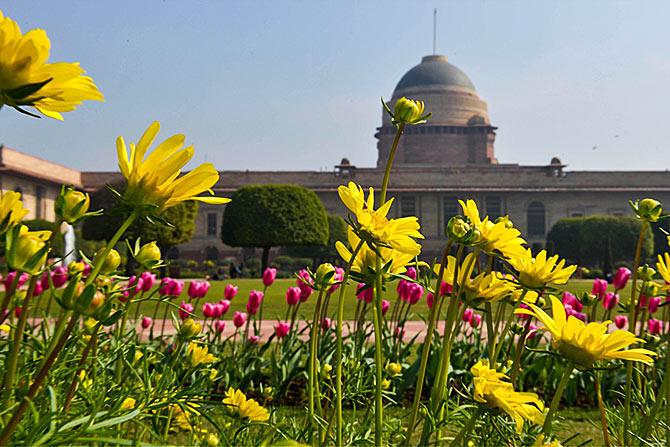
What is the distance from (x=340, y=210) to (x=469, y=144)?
1639 cm

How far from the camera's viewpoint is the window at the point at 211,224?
34.8 meters

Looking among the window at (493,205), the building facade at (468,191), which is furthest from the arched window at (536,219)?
the window at (493,205)

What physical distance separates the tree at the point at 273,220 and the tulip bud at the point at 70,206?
77.9 feet

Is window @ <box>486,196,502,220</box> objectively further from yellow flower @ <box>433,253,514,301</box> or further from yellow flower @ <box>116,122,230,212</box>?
yellow flower @ <box>116,122,230,212</box>

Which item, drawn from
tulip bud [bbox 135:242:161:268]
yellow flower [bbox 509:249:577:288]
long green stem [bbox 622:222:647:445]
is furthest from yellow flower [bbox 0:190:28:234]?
long green stem [bbox 622:222:647:445]

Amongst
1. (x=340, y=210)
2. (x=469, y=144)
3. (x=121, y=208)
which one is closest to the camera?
(x=121, y=208)

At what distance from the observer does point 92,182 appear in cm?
3453

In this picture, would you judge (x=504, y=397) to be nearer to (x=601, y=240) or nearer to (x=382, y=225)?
A: (x=382, y=225)

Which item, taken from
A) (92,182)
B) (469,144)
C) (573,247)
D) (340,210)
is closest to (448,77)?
(469,144)

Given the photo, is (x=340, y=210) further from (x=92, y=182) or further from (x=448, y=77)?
(x=448, y=77)

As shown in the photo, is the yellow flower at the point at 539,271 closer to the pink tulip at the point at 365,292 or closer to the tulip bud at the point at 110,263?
the pink tulip at the point at 365,292

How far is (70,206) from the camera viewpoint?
896 millimetres

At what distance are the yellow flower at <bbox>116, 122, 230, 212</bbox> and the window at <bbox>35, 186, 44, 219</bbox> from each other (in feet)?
104

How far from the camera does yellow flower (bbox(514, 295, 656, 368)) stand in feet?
2.70
